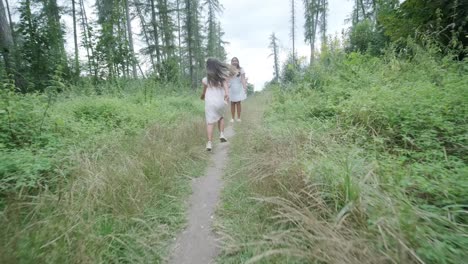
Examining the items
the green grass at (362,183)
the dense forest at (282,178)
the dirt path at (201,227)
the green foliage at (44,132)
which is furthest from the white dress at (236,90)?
the dirt path at (201,227)

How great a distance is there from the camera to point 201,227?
2.40 m

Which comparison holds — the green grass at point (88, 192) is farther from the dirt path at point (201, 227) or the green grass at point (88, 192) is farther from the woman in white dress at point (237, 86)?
the woman in white dress at point (237, 86)

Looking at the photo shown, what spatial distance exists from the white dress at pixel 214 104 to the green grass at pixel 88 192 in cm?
92

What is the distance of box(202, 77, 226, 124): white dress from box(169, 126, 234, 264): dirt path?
1395 mm

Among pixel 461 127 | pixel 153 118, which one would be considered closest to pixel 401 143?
pixel 461 127

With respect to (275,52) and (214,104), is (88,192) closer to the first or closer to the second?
(214,104)

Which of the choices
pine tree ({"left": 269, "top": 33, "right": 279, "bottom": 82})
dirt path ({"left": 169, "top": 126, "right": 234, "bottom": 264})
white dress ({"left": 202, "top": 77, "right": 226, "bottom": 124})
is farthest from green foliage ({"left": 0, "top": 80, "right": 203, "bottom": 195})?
pine tree ({"left": 269, "top": 33, "right": 279, "bottom": 82})

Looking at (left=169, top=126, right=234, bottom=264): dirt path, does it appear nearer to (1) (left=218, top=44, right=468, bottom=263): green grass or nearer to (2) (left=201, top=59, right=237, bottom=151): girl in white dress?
(1) (left=218, top=44, right=468, bottom=263): green grass

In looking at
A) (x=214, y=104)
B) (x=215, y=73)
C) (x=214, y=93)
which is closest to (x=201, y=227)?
(x=214, y=104)

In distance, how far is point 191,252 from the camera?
2.05 meters

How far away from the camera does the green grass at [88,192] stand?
1697 mm

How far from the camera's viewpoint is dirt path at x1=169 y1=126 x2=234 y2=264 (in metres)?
2.00

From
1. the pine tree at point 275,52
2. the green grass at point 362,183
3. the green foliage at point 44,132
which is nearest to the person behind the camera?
the green grass at point 362,183

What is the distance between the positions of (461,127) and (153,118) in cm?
542
